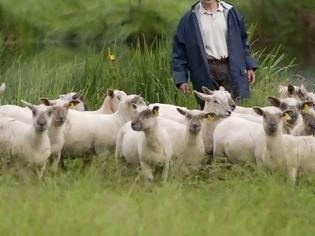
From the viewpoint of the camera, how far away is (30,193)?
8.20 m

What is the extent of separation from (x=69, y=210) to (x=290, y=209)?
1.92 meters

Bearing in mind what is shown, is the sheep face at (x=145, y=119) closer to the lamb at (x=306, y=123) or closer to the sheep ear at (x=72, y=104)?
the sheep ear at (x=72, y=104)

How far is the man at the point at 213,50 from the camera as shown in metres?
11.7

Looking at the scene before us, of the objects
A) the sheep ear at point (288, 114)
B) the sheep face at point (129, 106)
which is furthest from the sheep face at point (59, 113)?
the sheep ear at point (288, 114)

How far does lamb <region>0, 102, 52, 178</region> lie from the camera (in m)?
10.1

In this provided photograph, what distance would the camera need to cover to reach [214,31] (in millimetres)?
11781

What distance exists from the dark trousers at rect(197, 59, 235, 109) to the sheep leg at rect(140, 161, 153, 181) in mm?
2061

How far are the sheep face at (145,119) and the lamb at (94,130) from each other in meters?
1.07

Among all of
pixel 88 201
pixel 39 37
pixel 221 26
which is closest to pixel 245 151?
pixel 221 26

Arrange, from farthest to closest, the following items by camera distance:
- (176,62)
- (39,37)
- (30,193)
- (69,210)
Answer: (39,37)
(176,62)
(30,193)
(69,210)

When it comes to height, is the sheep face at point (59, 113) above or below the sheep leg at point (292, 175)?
above

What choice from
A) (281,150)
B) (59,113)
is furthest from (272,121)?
(59,113)

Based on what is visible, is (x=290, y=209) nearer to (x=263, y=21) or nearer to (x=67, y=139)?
(x=67, y=139)

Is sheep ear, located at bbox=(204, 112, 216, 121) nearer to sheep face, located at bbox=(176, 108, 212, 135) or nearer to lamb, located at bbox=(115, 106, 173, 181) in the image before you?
sheep face, located at bbox=(176, 108, 212, 135)
